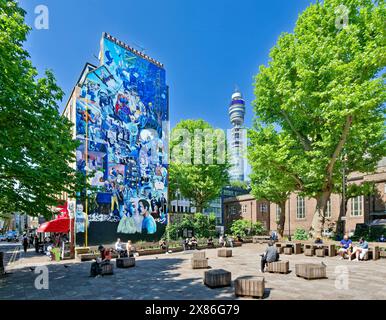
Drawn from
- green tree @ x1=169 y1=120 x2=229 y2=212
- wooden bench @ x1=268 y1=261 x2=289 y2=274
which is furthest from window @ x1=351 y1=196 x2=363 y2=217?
wooden bench @ x1=268 y1=261 x2=289 y2=274

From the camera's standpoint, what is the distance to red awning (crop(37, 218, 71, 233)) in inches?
923

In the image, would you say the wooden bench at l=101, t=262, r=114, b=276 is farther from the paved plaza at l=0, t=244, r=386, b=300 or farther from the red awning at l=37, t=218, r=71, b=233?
the red awning at l=37, t=218, r=71, b=233

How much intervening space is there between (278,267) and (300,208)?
38.7 meters

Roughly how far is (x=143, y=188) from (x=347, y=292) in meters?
28.5

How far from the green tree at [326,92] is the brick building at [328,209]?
16.9 ft

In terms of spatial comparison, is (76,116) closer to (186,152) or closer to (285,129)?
(186,152)

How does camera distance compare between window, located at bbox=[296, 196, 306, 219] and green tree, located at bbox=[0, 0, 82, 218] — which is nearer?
green tree, located at bbox=[0, 0, 82, 218]

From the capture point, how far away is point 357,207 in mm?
40062

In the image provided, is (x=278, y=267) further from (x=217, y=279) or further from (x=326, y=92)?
(x=326, y=92)

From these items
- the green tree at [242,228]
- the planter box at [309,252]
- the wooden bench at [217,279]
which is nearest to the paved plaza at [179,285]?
the wooden bench at [217,279]

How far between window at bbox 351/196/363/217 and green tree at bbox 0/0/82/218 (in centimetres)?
3820

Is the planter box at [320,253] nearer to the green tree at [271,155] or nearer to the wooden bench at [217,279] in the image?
the green tree at [271,155]

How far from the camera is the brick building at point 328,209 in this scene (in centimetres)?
3750

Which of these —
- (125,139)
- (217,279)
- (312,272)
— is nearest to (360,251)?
(312,272)
